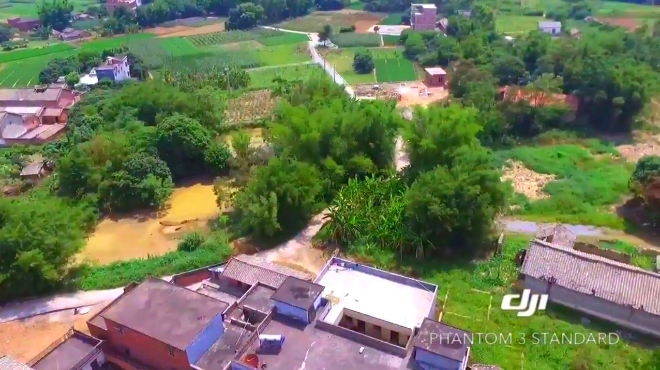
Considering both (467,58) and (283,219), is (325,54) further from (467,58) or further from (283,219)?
(283,219)

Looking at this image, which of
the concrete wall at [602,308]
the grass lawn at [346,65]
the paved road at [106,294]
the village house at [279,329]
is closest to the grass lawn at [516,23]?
the grass lawn at [346,65]

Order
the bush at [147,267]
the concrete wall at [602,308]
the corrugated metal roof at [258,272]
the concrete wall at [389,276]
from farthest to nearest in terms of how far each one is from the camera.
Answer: the bush at [147,267], the corrugated metal roof at [258,272], the concrete wall at [389,276], the concrete wall at [602,308]

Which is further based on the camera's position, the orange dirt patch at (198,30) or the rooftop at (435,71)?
the orange dirt patch at (198,30)

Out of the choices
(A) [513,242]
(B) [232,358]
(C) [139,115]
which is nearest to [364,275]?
(B) [232,358]

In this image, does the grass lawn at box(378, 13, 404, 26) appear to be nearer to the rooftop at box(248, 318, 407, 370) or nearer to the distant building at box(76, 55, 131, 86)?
the distant building at box(76, 55, 131, 86)

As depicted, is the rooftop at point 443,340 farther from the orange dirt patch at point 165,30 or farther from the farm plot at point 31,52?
the orange dirt patch at point 165,30
